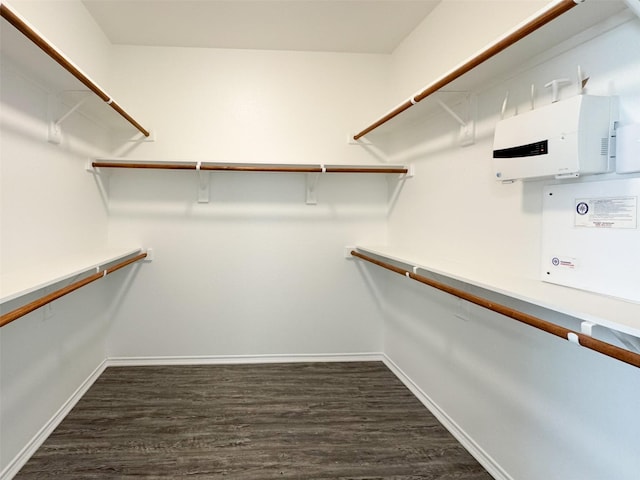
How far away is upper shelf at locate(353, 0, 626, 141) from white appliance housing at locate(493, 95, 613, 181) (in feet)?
0.83

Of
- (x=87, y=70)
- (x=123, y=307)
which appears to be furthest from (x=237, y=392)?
(x=87, y=70)

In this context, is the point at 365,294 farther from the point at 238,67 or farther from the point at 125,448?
the point at 238,67

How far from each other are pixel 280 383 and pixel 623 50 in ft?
8.34

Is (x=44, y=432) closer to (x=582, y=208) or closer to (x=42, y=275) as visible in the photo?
(x=42, y=275)

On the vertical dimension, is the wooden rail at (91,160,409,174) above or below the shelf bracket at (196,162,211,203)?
above

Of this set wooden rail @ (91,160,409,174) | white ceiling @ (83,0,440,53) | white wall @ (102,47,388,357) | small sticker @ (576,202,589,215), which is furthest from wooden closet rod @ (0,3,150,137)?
small sticker @ (576,202,589,215)

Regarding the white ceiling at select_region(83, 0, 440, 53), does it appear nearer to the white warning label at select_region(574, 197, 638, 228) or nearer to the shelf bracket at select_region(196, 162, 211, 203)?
the shelf bracket at select_region(196, 162, 211, 203)

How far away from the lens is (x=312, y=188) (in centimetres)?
291

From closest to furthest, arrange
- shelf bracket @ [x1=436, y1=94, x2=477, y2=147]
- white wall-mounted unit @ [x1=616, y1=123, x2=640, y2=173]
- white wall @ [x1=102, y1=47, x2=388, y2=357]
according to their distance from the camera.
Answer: white wall-mounted unit @ [x1=616, y1=123, x2=640, y2=173] → shelf bracket @ [x1=436, y1=94, x2=477, y2=147] → white wall @ [x1=102, y1=47, x2=388, y2=357]

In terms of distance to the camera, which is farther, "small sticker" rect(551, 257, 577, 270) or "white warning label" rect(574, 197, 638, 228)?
"small sticker" rect(551, 257, 577, 270)

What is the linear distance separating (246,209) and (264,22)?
1344 mm

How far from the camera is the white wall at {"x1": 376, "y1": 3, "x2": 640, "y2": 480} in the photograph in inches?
45.6

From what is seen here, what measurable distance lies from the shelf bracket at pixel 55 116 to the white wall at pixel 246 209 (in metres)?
0.80

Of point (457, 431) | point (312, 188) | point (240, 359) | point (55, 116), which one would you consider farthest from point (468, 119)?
point (240, 359)
